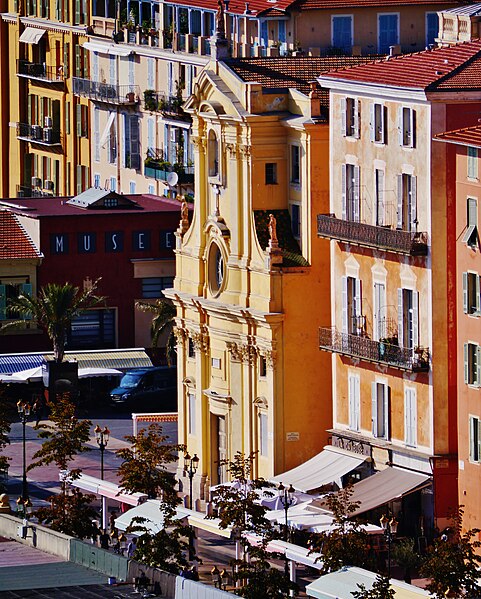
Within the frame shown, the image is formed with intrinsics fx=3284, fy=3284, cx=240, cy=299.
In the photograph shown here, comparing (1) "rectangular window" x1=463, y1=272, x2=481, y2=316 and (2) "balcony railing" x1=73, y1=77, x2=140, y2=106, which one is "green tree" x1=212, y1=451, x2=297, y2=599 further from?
(2) "balcony railing" x1=73, y1=77, x2=140, y2=106

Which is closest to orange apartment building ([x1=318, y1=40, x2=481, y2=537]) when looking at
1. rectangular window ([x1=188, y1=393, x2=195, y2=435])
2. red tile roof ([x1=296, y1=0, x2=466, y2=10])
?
rectangular window ([x1=188, y1=393, x2=195, y2=435])

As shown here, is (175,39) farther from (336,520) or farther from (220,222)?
(336,520)

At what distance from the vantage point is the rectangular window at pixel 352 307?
125000mm

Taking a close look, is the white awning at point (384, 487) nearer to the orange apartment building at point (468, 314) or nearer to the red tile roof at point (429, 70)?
the orange apartment building at point (468, 314)

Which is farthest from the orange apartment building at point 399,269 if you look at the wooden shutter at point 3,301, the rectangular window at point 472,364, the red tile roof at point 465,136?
the wooden shutter at point 3,301

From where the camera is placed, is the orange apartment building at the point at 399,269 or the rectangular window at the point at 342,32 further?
the rectangular window at the point at 342,32

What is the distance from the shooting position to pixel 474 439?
378ft

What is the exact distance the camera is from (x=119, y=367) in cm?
15888

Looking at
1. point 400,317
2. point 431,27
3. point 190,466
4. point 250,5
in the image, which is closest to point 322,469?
point 190,466

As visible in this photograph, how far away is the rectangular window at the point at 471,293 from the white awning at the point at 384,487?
7.83m

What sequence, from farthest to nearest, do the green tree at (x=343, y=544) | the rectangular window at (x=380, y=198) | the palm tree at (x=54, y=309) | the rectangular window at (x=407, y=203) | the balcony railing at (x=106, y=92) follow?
the balcony railing at (x=106, y=92), the palm tree at (x=54, y=309), the rectangular window at (x=380, y=198), the rectangular window at (x=407, y=203), the green tree at (x=343, y=544)

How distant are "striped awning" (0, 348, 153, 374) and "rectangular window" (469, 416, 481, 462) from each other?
45.4 metres

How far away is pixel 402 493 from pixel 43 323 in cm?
4336

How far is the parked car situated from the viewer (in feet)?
506
